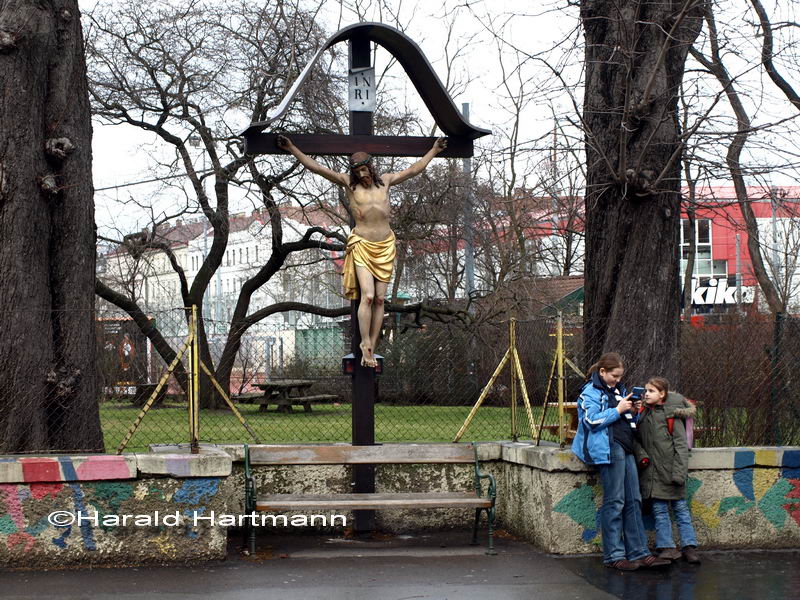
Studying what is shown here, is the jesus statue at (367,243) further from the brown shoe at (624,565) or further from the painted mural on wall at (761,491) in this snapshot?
the painted mural on wall at (761,491)

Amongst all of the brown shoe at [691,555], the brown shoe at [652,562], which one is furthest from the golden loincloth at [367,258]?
the brown shoe at [691,555]

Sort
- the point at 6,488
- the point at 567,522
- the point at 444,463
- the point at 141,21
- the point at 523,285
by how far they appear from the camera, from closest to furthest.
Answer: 1. the point at 6,488
2. the point at 567,522
3. the point at 444,463
4. the point at 141,21
5. the point at 523,285

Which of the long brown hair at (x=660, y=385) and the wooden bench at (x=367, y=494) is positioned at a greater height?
the long brown hair at (x=660, y=385)

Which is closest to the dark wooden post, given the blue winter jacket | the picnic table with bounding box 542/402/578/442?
the picnic table with bounding box 542/402/578/442

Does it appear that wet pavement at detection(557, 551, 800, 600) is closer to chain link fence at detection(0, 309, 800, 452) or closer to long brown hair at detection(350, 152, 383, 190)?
chain link fence at detection(0, 309, 800, 452)

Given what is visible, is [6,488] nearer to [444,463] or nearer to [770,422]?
[444,463]

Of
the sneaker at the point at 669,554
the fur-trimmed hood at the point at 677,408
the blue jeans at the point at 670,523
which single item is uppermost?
the fur-trimmed hood at the point at 677,408

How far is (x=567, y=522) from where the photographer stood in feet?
27.6

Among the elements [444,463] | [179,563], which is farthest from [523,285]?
[179,563]

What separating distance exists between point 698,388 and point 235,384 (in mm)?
5232

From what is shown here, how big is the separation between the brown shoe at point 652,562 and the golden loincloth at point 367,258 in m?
3.17

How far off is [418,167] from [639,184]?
217 centimetres

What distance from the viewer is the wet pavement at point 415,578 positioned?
7.14m

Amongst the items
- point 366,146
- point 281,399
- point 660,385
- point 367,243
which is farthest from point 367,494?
point 281,399
